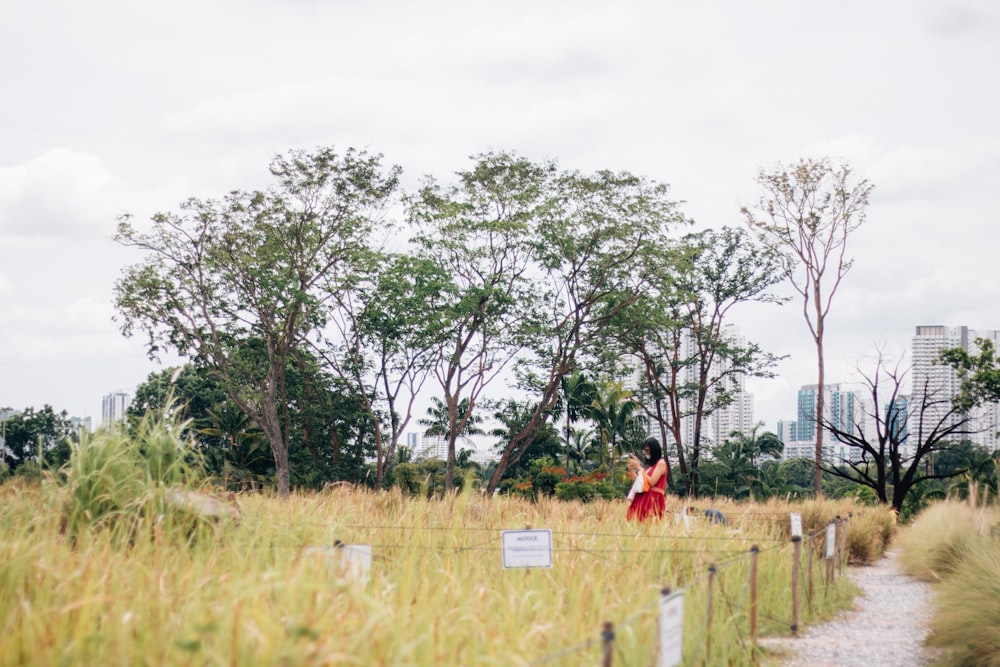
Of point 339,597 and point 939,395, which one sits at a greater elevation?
point 939,395

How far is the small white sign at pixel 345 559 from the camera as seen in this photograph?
14.2 ft

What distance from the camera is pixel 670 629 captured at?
356 centimetres

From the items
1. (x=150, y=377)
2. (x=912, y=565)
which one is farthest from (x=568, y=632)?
(x=150, y=377)

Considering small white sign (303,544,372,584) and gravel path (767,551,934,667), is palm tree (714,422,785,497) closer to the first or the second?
gravel path (767,551,934,667)

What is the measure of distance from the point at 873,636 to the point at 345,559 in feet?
17.0

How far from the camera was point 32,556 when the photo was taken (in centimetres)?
452

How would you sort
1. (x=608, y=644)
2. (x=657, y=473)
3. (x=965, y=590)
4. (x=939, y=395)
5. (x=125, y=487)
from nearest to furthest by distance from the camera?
(x=608, y=644) → (x=125, y=487) → (x=965, y=590) → (x=657, y=473) → (x=939, y=395)

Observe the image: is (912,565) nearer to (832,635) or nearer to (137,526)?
(832,635)

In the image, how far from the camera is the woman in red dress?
9.97 metres

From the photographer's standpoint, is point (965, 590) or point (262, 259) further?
point (262, 259)

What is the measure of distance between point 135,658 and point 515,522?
5.65m

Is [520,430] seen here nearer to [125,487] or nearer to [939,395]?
[939,395]

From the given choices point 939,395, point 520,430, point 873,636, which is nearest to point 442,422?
point 520,430

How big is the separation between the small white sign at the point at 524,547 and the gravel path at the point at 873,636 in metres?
2.15
